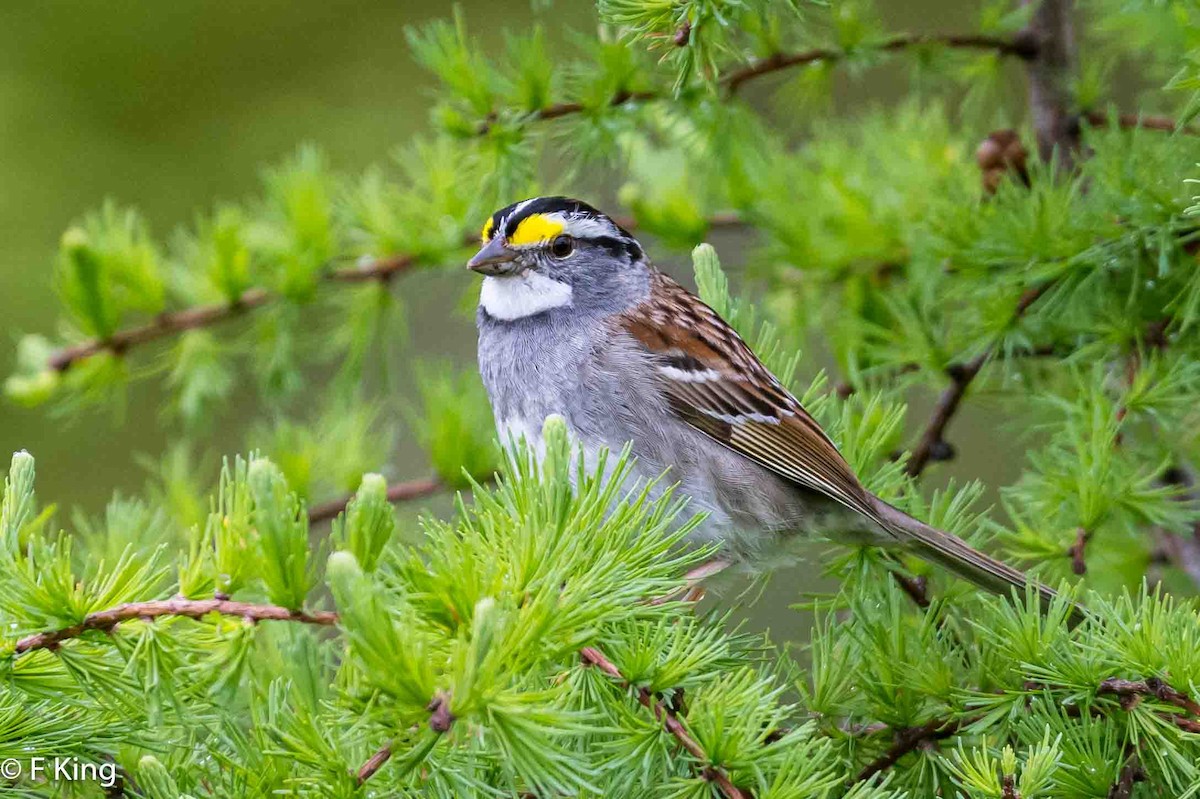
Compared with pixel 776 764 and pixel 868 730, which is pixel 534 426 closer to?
pixel 868 730

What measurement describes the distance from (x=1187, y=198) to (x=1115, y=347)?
307mm

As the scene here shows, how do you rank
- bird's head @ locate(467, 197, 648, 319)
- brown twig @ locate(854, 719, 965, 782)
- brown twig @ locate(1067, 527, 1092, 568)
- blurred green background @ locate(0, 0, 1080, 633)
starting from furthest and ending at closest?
blurred green background @ locate(0, 0, 1080, 633)
bird's head @ locate(467, 197, 648, 319)
brown twig @ locate(1067, 527, 1092, 568)
brown twig @ locate(854, 719, 965, 782)

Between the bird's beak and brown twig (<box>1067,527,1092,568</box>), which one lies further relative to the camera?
the bird's beak

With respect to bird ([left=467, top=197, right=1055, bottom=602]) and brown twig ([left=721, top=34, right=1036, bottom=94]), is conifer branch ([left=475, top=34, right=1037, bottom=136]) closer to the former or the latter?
brown twig ([left=721, top=34, right=1036, bottom=94])

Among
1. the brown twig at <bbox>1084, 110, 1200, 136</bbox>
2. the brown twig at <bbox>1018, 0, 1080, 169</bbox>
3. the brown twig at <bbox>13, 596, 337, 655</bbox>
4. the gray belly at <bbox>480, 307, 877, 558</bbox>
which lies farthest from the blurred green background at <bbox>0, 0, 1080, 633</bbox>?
the brown twig at <bbox>13, 596, 337, 655</bbox>

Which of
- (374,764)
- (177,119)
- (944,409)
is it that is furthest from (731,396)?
(177,119)

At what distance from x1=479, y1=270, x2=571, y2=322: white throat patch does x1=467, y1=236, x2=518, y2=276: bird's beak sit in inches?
1.5

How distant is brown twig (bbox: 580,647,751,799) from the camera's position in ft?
4.24

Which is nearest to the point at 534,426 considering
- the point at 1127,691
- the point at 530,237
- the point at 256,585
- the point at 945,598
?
the point at 530,237

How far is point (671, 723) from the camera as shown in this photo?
131 cm

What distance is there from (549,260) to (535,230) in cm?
7

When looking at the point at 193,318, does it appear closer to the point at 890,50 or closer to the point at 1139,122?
the point at 890,50

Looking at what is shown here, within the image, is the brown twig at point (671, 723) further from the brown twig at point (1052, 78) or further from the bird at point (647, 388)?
the brown twig at point (1052, 78)

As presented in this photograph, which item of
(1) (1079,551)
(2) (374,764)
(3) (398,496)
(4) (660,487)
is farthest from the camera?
(3) (398,496)
